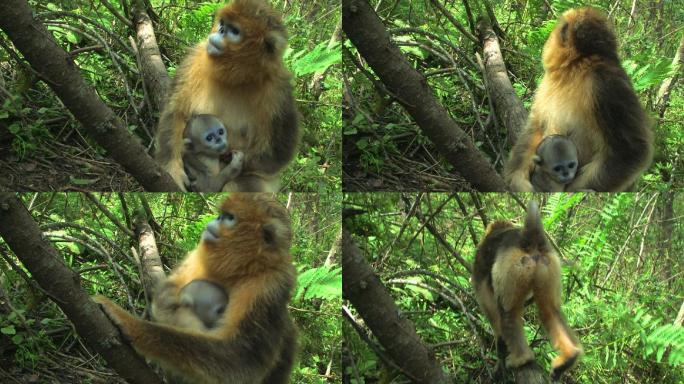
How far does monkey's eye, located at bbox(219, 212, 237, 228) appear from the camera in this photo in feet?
7.54

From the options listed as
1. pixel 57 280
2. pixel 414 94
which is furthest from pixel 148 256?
pixel 414 94

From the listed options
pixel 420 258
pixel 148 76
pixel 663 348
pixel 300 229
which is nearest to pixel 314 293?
pixel 300 229

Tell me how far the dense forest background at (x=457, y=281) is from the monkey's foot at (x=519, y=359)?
2cm

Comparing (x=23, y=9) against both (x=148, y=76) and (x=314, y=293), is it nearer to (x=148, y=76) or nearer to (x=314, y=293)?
(x=148, y=76)

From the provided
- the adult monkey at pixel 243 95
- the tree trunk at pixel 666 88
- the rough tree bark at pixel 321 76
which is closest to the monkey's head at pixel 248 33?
the adult monkey at pixel 243 95

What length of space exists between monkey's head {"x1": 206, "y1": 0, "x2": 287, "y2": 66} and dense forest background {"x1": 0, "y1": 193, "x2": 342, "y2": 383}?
17.4 inches

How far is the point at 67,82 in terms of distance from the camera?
76.9 inches

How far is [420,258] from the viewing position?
254 centimetres

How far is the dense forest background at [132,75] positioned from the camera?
2125mm

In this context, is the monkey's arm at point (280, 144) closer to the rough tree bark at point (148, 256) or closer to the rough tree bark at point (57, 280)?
the rough tree bark at point (148, 256)

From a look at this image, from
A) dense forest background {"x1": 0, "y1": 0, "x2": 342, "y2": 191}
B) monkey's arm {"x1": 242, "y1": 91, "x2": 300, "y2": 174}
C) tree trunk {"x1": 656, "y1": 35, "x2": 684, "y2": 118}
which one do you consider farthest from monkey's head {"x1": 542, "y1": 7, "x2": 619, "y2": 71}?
monkey's arm {"x1": 242, "y1": 91, "x2": 300, "y2": 174}

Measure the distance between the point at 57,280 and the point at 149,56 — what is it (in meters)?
0.72

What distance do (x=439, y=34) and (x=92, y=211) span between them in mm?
1115

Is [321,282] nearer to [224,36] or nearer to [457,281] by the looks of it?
[457,281]
